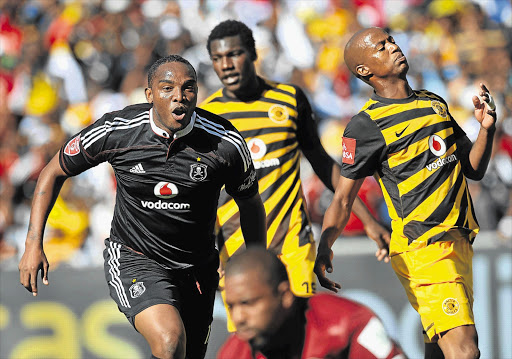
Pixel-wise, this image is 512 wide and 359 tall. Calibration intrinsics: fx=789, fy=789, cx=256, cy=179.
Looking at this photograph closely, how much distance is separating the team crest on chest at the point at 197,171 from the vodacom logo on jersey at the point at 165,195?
138 millimetres

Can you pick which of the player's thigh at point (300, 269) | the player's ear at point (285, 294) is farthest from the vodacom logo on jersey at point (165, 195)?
the player's ear at point (285, 294)

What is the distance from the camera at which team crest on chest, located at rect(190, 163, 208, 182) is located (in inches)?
197

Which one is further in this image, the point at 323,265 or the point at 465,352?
the point at 323,265

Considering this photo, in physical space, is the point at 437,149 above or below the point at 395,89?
below

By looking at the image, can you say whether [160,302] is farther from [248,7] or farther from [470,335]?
[248,7]

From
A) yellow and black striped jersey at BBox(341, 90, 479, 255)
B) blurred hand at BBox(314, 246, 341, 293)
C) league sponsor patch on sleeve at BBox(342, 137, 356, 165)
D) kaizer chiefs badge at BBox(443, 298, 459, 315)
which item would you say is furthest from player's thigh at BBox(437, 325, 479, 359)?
league sponsor patch on sleeve at BBox(342, 137, 356, 165)

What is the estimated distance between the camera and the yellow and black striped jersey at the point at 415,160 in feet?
16.4

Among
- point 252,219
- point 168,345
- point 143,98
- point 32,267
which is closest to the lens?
point 168,345

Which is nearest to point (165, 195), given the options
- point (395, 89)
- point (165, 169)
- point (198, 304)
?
point (165, 169)

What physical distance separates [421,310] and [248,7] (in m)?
8.21

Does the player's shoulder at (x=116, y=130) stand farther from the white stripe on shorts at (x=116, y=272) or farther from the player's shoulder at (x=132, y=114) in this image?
the white stripe on shorts at (x=116, y=272)

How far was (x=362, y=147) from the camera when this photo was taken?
5039mm

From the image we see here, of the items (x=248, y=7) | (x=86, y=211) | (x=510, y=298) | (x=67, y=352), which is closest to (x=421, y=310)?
(x=510, y=298)

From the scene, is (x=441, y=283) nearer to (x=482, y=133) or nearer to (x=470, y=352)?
(x=470, y=352)
